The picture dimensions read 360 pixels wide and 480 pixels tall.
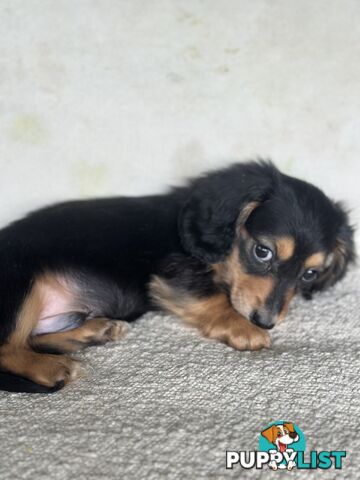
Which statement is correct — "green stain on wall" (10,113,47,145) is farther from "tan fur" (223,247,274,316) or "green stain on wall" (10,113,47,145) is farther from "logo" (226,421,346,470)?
"logo" (226,421,346,470)

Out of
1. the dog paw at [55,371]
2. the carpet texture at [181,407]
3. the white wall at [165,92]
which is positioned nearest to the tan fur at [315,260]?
the carpet texture at [181,407]

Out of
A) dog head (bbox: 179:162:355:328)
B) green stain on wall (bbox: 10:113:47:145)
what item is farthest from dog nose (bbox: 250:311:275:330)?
green stain on wall (bbox: 10:113:47:145)

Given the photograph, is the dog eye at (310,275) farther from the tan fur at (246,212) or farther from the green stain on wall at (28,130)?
the green stain on wall at (28,130)

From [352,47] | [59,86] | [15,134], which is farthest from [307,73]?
[15,134]

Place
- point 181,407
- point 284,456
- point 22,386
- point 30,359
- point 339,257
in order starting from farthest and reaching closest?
point 339,257 → point 30,359 → point 22,386 → point 181,407 → point 284,456

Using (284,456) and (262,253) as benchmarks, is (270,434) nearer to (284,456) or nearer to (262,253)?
(284,456)

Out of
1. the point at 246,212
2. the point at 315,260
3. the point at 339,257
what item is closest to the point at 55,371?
the point at 246,212
